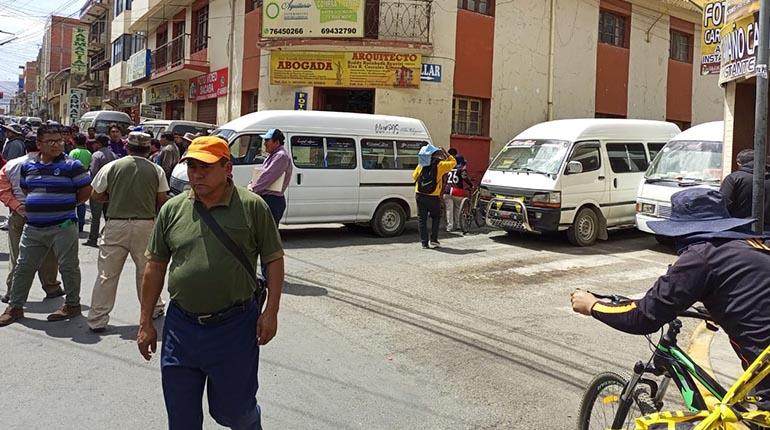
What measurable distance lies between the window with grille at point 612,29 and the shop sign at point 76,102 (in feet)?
128

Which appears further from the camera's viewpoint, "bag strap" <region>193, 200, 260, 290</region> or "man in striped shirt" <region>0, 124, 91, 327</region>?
"man in striped shirt" <region>0, 124, 91, 327</region>

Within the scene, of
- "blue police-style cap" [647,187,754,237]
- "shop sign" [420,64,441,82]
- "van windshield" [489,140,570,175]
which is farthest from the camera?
"shop sign" [420,64,441,82]

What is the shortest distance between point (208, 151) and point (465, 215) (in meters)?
10.2

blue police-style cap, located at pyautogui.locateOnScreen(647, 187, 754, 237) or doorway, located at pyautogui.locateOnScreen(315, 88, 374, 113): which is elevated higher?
doorway, located at pyautogui.locateOnScreen(315, 88, 374, 113)

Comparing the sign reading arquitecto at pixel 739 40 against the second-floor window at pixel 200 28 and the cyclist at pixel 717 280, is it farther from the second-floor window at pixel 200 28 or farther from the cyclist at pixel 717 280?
the second-floor window at pixel 200 28

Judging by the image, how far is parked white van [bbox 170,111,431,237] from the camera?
413 inches

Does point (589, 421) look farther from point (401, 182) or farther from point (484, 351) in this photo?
point (401, 182)

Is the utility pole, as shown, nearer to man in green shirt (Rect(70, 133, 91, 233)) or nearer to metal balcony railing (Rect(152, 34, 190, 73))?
man in green shirt (Rect(70, 133, 91, 233))

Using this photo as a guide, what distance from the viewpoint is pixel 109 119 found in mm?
22906

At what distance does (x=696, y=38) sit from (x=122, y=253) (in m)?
24.0

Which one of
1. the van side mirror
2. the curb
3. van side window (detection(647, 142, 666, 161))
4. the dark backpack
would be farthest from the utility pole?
van side window (detection(647, 142, 666, 161))

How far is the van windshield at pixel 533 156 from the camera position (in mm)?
11195

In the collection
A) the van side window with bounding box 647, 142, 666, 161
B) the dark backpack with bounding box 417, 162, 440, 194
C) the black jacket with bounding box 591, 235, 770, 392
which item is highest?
the van side window with bounding box 647, 142, 666, 161

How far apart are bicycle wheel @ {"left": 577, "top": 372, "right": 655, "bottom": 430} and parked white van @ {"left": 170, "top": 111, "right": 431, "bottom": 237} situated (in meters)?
7.73
